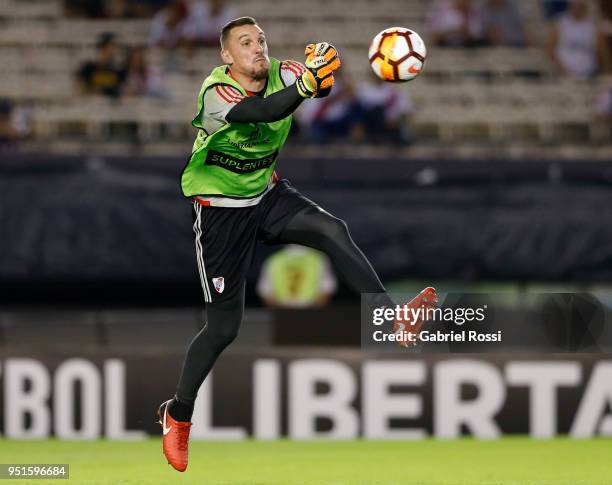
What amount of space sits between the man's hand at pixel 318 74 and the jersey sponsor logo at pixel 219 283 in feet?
3.50

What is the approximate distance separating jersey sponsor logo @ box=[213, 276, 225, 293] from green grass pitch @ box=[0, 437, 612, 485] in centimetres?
113

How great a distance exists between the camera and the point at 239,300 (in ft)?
22.2

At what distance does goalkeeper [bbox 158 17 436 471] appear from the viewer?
6.54m

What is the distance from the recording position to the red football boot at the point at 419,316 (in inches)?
258

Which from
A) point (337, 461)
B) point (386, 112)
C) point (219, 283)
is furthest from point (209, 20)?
point (219, 283)

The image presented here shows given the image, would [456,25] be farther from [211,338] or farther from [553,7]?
[211,338]

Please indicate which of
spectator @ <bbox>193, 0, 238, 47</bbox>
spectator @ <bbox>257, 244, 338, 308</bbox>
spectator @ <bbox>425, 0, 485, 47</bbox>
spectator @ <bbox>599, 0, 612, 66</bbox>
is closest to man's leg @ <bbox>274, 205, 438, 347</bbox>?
spectator @ <bbox>257, 244, 338, 308</bbox>

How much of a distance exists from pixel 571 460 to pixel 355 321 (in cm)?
189

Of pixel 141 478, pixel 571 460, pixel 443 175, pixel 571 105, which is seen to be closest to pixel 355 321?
pixel 443 175

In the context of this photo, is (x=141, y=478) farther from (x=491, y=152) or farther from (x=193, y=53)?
(x=193, y=53)

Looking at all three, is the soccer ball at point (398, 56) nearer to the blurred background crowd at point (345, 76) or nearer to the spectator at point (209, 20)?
the blurred background crowd at point (345, 76)

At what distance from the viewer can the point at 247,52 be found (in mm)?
6535

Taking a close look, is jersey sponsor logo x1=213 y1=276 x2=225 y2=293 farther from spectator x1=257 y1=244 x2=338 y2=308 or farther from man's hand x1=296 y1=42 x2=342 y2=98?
spectator x1=257 y1=244 x2=338 y2=308

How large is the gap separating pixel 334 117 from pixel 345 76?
699mm
